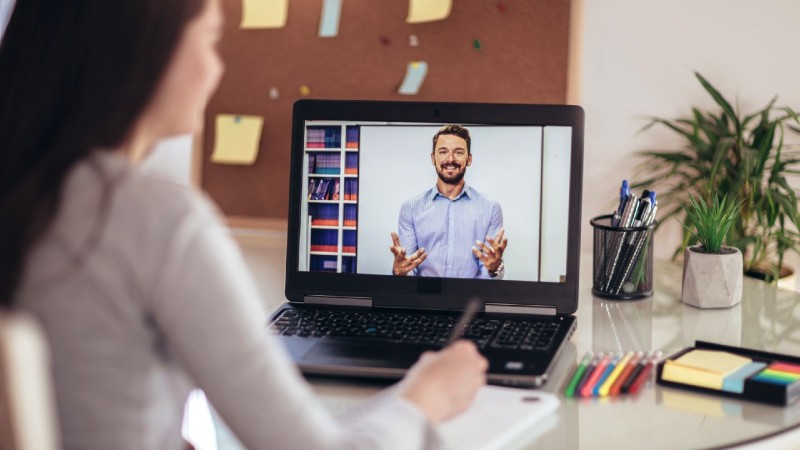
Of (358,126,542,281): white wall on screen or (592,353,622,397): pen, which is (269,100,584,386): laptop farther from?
(592,353,622,397): pen

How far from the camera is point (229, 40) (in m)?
1.89

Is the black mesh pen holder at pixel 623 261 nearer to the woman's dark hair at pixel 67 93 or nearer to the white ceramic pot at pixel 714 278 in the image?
the white ceramic pot at pixel 714 278

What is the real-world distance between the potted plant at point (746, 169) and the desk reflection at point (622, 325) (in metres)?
0.59

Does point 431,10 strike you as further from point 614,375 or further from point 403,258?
point 614,375

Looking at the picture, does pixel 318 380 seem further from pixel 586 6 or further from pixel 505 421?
pixel 586 6

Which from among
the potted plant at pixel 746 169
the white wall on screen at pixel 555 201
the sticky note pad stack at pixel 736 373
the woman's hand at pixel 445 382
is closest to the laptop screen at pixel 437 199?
the white wall on screen at pixel 555 201

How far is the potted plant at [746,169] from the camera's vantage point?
6.27 ft

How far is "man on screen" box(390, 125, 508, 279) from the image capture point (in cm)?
124

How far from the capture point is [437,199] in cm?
125

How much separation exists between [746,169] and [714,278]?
68 centimetres

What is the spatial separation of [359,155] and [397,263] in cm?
15

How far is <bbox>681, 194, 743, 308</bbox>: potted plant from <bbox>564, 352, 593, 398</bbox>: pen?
31 cm

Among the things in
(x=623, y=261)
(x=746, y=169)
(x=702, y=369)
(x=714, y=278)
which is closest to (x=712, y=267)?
(x=714, y=278)

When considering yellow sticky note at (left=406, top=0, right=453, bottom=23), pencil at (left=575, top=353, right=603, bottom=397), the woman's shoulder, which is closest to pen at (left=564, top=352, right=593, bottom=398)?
pencil at (left=575, top=353, right=603, bottom=397)
